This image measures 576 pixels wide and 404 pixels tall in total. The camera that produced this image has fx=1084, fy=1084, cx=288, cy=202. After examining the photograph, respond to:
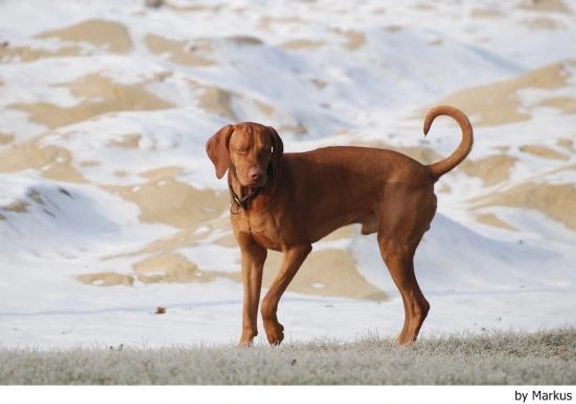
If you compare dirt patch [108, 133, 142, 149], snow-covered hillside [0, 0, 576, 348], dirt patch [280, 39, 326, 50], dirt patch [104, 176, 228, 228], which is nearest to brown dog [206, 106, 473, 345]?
snow-covered hillside [0, 0, 576, 348]

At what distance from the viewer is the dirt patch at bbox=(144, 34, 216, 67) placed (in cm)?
5788

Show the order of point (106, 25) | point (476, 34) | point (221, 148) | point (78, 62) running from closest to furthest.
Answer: point (221, 148)
point (78, 62)
point (106, 25)
point (476, 34)

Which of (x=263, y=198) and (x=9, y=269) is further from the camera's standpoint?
(x=9, y=269)

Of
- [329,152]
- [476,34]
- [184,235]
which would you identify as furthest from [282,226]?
[476,34]

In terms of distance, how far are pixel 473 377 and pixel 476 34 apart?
85.7 m

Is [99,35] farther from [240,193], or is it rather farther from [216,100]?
[240,193]

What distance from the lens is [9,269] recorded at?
Result: 2039 cm

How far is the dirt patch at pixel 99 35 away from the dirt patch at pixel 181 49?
4.65 feet

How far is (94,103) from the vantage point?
1719 inches

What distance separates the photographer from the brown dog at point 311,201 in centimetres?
812

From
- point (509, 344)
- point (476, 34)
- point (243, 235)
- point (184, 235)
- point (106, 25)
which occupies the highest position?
point (243, 235)

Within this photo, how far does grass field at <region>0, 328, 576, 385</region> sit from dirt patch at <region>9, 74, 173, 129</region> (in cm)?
3582

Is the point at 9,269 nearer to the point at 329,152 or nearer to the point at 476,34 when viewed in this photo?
the point at 329,152

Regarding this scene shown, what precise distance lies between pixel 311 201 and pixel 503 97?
40.4m
